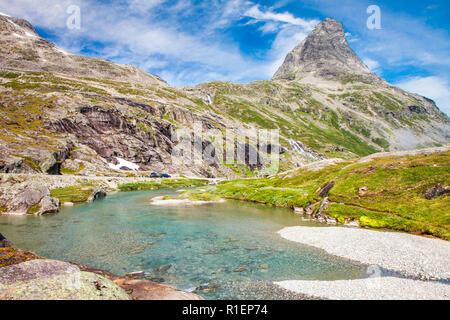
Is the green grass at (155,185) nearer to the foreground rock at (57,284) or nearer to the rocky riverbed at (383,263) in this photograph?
the rocky riverbed at (383,263)

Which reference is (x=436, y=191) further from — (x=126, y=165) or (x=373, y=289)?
(x=126, y=165)

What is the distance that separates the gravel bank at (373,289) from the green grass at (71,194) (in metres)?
65.8

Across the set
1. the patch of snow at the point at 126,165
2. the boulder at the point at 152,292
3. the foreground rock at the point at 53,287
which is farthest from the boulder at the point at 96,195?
the patch of snow at the point at 126,165

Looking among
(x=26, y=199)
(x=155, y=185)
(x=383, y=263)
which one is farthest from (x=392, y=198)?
(x=155, y=185)

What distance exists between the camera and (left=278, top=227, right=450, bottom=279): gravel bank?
67.7 ft

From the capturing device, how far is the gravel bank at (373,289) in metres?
15.7

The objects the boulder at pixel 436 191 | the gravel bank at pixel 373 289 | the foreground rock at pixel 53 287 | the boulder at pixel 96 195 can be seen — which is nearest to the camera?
the foreground rock at pixel 53 287

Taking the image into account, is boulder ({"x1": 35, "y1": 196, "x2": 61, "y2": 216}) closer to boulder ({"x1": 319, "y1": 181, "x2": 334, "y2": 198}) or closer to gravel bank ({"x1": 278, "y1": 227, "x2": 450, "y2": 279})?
gravel bank ({"x1": 278, "y1": 227, "x2": 450, "y2": 279})

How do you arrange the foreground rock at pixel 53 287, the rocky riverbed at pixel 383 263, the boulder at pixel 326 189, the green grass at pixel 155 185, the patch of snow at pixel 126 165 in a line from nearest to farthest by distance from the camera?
the foreground rock at pixel 53 287 → the rocky riverbed at pixel 383 263 → the boulder at pixel 326 189 → the green grass at pixel 155 185 → the patch of snow at pixel 126 165

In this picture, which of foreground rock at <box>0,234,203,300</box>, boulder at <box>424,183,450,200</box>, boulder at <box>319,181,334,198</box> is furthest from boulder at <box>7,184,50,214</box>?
boulder at <box>424,183,450,200</box>

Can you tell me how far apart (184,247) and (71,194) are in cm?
5721

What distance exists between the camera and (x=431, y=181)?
3859 cm

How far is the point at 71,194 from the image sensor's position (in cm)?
6762
